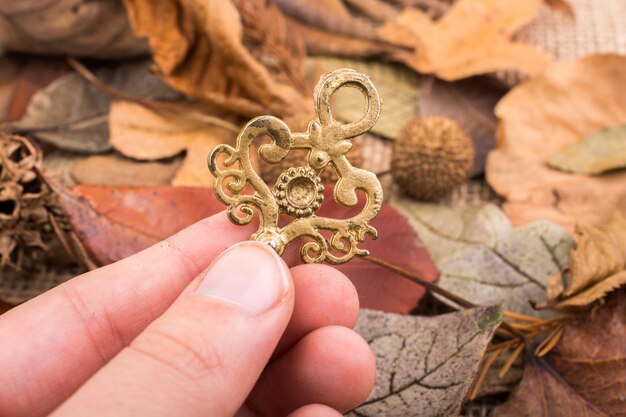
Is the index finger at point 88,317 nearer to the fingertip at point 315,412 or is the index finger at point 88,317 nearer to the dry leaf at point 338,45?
the fingertip at point 315,412

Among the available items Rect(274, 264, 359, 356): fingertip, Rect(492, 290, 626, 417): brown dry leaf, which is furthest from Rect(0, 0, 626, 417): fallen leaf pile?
Rect(274, 264, 359, 356): fingertip

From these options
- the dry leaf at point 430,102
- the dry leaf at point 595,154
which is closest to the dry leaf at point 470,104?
the dry leaf at point 430,102

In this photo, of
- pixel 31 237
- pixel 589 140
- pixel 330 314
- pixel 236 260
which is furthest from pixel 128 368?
pixel 589 140

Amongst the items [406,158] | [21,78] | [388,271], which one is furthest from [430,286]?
[21,78]

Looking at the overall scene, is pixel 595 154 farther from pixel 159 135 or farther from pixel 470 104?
pixel 159 135

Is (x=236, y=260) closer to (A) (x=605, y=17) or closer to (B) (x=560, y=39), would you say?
(B) (x=560, y=39)
